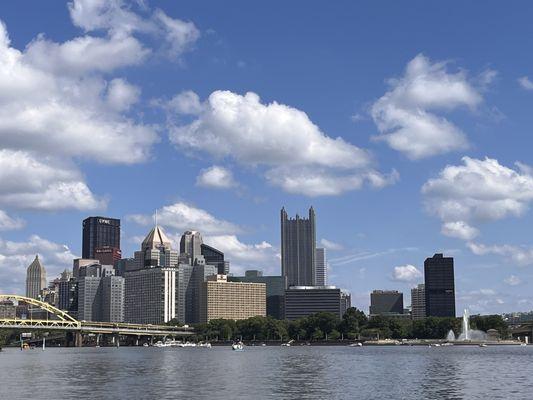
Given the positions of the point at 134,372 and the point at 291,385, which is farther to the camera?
the point at 134,372

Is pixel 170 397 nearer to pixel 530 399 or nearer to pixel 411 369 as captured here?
pixel 530 399

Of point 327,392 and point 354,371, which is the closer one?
point 327,392

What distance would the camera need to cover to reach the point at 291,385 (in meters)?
76.9

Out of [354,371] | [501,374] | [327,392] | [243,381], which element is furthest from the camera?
[354,371]

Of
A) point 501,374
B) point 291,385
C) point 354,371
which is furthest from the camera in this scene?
point 354,371

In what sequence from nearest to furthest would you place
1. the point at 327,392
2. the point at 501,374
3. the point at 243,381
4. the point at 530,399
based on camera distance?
the point at 530,399
the point at 327,392
the point at 243,381
the point at 501,374

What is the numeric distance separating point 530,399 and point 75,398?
117 feet

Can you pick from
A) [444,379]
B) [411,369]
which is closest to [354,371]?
[411,369]

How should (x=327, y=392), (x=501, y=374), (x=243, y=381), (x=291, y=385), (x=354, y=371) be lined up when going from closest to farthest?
(x=327, y=392), (x=291, y=385), (x=243, y=381), (x=501, y=374), (x=354, y=371)

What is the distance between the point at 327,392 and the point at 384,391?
5.10 metres

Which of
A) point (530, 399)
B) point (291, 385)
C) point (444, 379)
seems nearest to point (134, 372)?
point (291, 385)

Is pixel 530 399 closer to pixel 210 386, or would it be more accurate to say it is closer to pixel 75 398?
pixel 210 386

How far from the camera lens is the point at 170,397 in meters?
66.2

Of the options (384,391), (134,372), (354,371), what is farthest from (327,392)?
(134,372)
